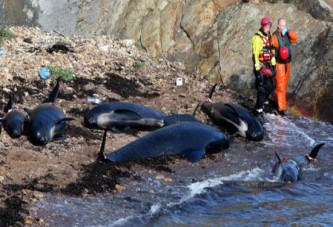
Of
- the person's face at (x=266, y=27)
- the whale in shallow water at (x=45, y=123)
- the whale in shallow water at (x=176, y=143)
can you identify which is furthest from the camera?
the person's face at (x=266, y=27)

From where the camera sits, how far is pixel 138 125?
12.4m

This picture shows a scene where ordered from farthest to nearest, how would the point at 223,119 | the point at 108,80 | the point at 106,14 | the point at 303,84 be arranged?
the point at 106,14 → the point at 303,84 → the point at 108,80 → the point at 223,119

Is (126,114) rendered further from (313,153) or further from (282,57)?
(282,57)

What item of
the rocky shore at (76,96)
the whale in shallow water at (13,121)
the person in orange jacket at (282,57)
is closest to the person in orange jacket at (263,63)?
the person in orange jacket at (282,57)

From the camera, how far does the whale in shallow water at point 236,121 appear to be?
12.9 m

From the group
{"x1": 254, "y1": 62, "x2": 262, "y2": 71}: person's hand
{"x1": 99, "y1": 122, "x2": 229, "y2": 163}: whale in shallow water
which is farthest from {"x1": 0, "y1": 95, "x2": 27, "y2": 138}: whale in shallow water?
{"x1": 254, "y1": 62, "x2": 262, "y2": 71}: person's hand

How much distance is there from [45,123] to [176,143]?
7.34 ft

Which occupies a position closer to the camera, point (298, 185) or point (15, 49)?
point (298, 185)

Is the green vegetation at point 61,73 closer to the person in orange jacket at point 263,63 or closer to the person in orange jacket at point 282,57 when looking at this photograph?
the person in orange jacket at point 263,63

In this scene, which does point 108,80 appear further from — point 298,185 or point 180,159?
point 298,185

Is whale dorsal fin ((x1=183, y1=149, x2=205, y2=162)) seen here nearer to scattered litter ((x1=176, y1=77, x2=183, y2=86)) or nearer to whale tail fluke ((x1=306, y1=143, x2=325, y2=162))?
whale tail fluke ((x1=306, y1=143, x2=325, y2=162))

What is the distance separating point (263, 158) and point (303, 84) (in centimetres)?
386

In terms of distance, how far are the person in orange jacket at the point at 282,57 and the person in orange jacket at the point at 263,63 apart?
1.01ft

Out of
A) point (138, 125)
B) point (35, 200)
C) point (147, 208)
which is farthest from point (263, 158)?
point (35, 200)
